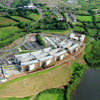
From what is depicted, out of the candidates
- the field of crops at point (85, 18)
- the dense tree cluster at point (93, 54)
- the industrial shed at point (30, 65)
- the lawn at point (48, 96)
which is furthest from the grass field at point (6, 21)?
the lawn at point (48, 96)

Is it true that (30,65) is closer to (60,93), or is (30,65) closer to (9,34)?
(60,93)

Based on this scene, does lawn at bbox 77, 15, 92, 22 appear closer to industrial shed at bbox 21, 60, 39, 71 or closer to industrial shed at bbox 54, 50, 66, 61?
industrial shed at bbox 54, 50, 66, 61

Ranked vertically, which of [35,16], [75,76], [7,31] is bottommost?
[75,76]

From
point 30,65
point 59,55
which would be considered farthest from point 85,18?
point 30,65

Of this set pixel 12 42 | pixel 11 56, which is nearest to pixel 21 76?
pixel 11 56

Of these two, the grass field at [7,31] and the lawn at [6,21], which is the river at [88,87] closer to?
the grass field at [7,31]

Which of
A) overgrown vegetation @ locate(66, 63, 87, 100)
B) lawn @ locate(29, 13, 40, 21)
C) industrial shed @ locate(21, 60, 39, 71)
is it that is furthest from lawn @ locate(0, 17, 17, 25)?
overgrown vegetation @ locate(66, 63, 87, 100)

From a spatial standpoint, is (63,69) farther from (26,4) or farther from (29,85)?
(26,4)
